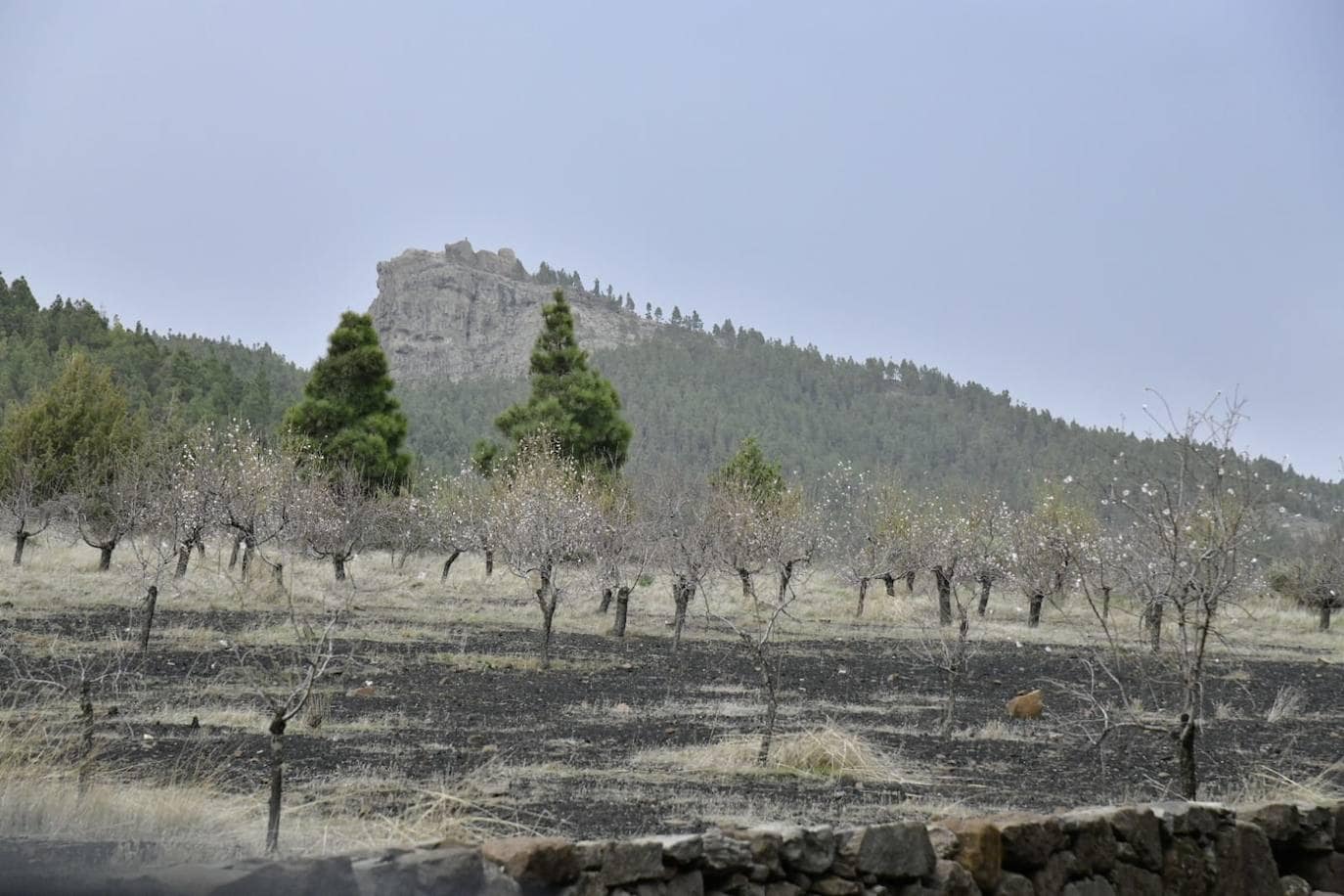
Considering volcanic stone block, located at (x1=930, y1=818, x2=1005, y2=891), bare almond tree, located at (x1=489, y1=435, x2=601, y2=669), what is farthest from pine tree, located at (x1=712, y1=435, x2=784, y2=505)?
volcanic stone block, located at (x1=930, y1=818, x2=1005, y2=891)

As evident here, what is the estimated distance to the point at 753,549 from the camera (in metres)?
33.2

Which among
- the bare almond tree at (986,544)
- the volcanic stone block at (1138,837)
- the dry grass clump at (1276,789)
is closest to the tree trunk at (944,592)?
the bare almond tree at (986,544)

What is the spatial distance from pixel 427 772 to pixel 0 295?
70.4 metres

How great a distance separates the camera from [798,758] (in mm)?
11430

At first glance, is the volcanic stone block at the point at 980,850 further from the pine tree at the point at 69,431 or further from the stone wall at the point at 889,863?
the pine tree at the point at 69,431

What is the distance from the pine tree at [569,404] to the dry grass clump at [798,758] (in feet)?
101

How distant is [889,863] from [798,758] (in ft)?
17.8

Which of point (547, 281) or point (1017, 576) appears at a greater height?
point (547, 281)

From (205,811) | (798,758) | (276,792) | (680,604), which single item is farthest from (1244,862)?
(680,604)

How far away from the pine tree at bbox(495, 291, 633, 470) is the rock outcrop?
4658 inches

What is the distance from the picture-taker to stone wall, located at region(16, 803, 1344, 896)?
15.0 feet

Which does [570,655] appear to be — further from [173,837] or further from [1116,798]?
[173,837]

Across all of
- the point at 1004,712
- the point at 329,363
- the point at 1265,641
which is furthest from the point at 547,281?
the point at 1004,712

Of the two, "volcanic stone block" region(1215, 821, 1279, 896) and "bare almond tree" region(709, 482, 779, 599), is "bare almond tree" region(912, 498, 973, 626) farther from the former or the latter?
"volcanic stone block" region(1215, 821, 1279, 896)
